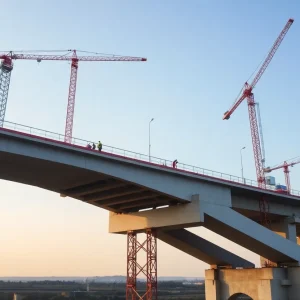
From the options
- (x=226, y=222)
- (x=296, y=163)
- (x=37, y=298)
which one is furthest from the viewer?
(x=296, y=163)

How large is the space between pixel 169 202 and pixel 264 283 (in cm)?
1391

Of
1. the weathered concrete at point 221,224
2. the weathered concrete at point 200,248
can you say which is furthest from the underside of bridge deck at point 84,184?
the weathered concrete at point 200,248

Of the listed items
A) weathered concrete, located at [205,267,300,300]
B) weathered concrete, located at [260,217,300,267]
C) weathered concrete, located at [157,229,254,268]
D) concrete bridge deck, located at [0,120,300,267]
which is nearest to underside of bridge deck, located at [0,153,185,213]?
concrete bridge deck, located at [0,120,300,267]

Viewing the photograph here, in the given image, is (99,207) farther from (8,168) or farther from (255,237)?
(255,237)

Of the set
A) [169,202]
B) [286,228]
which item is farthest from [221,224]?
[286,228]

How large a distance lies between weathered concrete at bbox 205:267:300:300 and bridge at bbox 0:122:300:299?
11 centimetres

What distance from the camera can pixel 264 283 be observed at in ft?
153

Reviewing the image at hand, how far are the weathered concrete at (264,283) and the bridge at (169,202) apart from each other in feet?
0.35

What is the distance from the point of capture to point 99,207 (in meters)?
48.8

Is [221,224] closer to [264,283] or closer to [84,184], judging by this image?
[264,283]

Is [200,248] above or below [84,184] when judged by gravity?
below

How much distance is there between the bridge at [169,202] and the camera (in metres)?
36.2

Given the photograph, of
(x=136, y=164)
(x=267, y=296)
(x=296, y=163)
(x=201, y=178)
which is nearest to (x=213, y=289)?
(x=267, y=296)

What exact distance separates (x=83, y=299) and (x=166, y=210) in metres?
68.1
